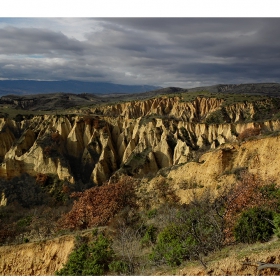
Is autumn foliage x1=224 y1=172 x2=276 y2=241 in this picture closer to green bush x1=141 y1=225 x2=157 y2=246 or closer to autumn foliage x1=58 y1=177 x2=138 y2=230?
green bush x1=141 y1=225 x2=157 y2=246

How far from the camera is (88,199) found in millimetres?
24641

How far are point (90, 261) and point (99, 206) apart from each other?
9688 mm

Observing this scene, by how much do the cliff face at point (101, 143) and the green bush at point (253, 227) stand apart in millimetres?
24407

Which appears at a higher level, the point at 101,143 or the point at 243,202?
the point at 243,202

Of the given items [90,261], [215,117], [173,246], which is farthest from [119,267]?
[215,117]

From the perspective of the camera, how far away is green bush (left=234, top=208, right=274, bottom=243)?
1209 centimetres

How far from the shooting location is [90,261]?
45.4 feet

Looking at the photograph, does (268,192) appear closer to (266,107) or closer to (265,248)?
(265,248)

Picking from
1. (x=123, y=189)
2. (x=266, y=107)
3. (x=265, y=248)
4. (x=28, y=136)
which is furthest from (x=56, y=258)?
(x=266, y=107)

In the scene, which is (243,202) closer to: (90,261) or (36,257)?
(90,261)

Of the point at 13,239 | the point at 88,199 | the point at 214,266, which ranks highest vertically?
the point at 214,266

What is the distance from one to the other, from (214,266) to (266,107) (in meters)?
65.1

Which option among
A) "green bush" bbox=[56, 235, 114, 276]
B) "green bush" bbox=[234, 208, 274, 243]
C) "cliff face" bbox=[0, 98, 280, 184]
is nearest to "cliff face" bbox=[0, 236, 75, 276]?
"green bush" bbox=[56, 235, 114, 276]

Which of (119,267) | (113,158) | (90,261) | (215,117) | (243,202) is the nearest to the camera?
(119,267)
